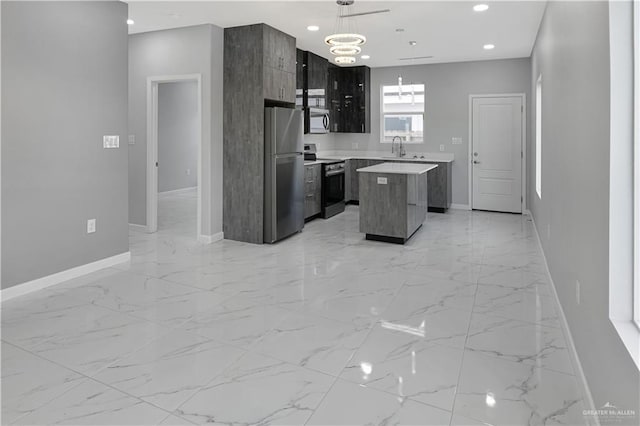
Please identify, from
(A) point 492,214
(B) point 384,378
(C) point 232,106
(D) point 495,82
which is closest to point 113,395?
(B) point 384,378

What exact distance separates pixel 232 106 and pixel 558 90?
3703 millimetres

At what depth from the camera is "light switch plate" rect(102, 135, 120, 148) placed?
4.41m

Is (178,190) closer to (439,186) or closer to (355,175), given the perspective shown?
(355,175)

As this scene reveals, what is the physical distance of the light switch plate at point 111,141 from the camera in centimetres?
441

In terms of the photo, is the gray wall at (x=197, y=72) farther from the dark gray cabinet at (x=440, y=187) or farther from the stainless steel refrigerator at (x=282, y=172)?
the dark gray cabinet at (x=440, y=187)

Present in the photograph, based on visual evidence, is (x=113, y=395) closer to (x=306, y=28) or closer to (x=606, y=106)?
(x=606, y=106)

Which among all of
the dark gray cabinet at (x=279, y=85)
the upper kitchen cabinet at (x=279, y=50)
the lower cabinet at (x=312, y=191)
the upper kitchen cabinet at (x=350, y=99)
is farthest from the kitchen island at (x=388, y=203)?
the upper kitchen cabinet at (x=350, y=99)

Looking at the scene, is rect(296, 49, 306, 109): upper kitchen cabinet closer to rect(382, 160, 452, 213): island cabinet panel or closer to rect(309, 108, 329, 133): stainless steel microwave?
rect(309, 108, 329, 133): stainless steel microwave

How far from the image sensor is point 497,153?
788 cm

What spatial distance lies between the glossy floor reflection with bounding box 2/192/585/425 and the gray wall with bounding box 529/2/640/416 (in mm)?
351

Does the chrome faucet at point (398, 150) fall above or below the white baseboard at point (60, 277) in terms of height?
above

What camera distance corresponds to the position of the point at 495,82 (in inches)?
307

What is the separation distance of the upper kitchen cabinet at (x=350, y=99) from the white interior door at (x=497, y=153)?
201 cm

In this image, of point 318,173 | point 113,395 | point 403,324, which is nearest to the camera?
point 113,395
